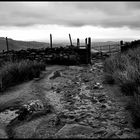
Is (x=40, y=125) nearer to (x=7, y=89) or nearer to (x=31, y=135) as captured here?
(x=31, y=135)

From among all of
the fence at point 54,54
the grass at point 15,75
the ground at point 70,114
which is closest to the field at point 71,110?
the ground at point 70,114

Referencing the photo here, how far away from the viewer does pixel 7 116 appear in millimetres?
4703

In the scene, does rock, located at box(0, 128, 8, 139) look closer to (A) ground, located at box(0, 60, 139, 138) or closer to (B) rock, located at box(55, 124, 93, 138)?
(A) ground, located at box(0, 60, 139, 138)

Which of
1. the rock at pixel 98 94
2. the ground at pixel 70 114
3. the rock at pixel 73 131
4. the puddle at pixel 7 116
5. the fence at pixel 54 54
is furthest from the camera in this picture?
the fence at pixel 54 54

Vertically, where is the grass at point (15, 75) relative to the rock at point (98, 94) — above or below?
above

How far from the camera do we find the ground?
3.62 meters

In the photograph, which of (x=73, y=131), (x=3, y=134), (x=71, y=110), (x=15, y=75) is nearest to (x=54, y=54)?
(x=15, y=75)

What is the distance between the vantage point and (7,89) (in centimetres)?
727

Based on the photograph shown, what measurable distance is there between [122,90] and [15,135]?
3420mm

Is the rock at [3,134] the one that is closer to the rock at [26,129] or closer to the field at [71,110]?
the field at [71,110]

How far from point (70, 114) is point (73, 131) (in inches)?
34.4

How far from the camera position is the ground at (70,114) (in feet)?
11.9

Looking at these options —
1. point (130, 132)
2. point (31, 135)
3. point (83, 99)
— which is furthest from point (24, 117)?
point (130, 132)

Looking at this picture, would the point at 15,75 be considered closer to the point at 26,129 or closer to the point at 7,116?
the point at 7,116
